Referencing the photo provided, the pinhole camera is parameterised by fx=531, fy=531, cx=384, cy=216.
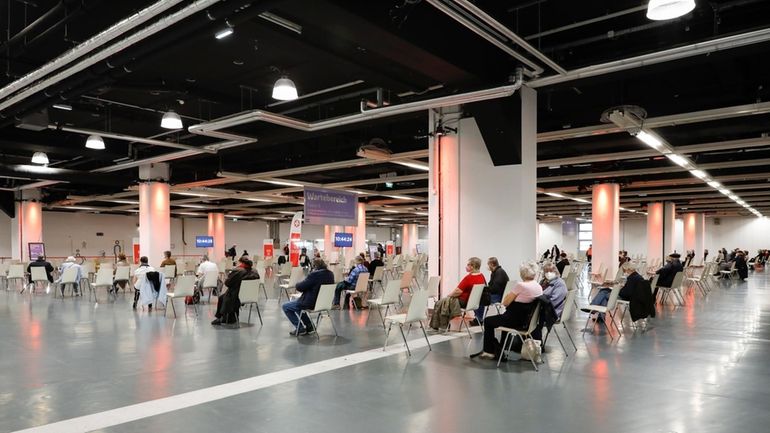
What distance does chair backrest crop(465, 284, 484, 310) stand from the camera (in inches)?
295

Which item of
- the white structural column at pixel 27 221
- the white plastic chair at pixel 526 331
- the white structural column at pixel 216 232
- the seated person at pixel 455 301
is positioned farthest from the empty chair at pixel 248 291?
the white structural column at pixel 216 232

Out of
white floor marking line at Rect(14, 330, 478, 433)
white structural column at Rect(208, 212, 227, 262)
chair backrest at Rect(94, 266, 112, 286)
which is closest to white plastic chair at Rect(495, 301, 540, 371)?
white floor marking line at Rect(14, 330, 478, 433)

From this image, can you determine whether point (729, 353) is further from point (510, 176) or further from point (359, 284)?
point (359, 284)

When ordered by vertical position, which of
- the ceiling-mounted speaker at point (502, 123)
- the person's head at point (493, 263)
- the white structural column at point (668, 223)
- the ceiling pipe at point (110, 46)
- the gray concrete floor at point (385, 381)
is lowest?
the gray concrete floor at point (385, 381)

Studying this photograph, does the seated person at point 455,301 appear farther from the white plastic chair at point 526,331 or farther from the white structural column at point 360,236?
the white structural column at point 360,236

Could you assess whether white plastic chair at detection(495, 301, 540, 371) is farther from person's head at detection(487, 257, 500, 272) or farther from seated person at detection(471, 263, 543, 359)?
person's head at detection(487, 257, 500, 272)

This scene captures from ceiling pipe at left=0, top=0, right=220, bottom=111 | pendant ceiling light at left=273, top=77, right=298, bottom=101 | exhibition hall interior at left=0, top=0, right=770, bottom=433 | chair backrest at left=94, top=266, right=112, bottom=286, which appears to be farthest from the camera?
chair backrest at left=94, top=266, right=112, bottom=286

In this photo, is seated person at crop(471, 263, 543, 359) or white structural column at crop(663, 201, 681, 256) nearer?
seated person at crop(471, 263, 543, 359)

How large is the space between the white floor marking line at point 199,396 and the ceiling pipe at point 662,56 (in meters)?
4.31

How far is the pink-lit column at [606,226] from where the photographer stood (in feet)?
56.5

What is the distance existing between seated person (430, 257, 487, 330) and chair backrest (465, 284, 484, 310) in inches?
3.8

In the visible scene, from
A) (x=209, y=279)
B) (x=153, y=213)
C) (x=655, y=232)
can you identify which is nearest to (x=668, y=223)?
(x=655, y=232)

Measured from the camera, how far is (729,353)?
6613mm

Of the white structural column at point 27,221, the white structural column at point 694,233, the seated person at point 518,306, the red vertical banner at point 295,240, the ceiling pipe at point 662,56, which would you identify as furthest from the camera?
the white structural column at point 694,233
